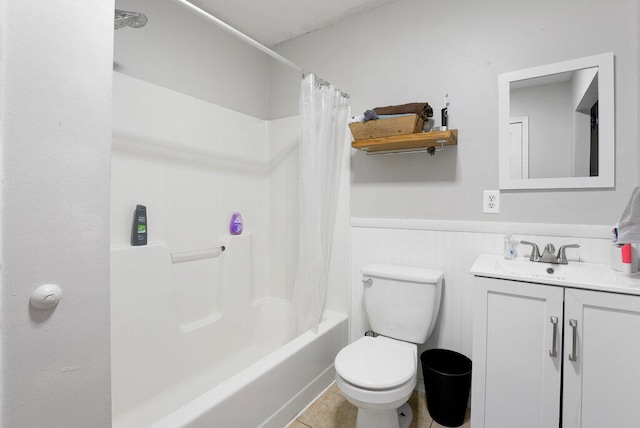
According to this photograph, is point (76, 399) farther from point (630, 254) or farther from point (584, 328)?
point (630, 254)

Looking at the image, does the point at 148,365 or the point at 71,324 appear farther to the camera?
the point at 148,365

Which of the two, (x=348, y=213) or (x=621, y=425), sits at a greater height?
(x=348, y=213)

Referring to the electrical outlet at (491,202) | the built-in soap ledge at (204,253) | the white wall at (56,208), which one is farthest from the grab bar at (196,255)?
the electrical outlet at (491,202)

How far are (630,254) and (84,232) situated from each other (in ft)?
6.36

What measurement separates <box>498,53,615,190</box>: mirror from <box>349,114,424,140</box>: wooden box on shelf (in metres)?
0.45

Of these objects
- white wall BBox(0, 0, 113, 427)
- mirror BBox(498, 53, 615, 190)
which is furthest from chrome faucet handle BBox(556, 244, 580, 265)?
white wall BBox(0, 0, 113, 427)

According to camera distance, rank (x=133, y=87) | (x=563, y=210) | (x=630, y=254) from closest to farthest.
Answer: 1. (x=630, y=254)
2. (x=563, y=210)
3. (x=133, y=87)

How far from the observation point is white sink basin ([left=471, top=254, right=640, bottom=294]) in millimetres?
1188

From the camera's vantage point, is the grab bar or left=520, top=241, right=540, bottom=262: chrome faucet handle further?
the grab bar

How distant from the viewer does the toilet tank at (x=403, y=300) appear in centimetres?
174

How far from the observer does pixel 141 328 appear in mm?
1680

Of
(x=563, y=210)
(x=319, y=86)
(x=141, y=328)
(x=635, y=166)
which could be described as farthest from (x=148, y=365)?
(x=635, y=166)

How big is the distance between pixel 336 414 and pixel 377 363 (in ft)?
1.68

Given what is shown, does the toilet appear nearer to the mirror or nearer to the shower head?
the mirror
